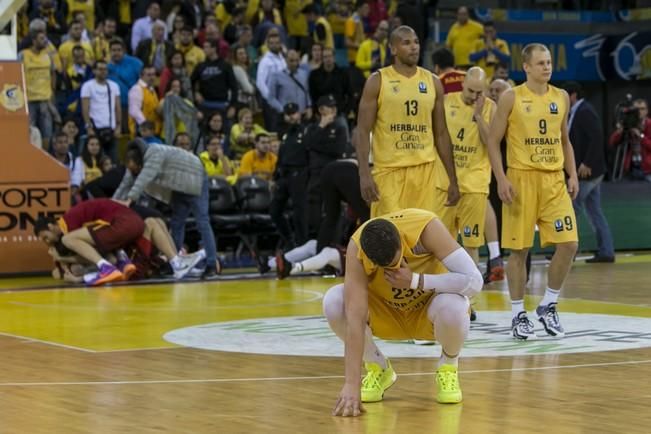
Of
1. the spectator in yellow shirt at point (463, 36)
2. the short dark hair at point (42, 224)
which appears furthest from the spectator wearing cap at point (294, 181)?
the spectator in yellow shirt at point (463, 36)

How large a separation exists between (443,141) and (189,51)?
1130 cm

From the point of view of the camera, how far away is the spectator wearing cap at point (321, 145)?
55.9ft

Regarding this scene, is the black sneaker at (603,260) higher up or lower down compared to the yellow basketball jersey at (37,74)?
lower down

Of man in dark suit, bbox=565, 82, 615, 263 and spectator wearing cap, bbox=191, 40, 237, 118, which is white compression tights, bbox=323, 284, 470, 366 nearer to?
man in dark suit, bbox=565, 82, 615, 263

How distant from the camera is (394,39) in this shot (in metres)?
10.9

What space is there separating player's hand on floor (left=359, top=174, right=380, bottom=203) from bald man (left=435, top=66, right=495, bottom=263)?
214 cm

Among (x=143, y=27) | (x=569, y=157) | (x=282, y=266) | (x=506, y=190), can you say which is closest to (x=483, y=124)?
(x=569, y=157)

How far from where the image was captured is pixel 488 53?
23547 mm

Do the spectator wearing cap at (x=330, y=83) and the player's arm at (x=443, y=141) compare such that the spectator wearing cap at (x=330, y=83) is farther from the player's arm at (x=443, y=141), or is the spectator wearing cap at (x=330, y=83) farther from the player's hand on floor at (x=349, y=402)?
the player's hand on floor at (x=349, y=402)

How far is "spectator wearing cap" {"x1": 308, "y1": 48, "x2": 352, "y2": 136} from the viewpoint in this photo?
2236 centimetres

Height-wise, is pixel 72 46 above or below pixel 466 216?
above

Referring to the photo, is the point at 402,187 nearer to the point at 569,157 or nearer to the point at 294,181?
the point at 569,157

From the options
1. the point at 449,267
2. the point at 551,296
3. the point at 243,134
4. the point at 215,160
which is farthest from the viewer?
the point at 243,134

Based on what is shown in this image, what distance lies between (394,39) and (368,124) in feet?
2.15
